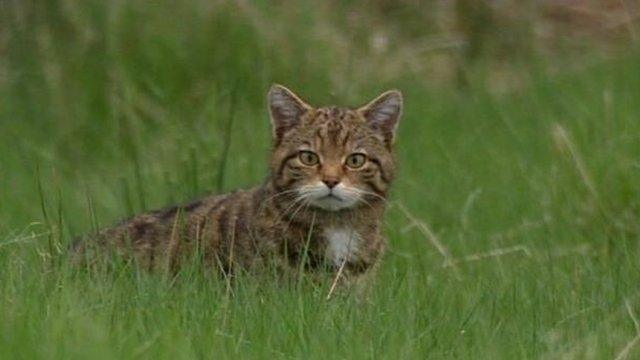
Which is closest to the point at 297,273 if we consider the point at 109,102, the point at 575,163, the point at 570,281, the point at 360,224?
the point at 360,224

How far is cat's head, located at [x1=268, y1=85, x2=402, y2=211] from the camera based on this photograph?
755cm

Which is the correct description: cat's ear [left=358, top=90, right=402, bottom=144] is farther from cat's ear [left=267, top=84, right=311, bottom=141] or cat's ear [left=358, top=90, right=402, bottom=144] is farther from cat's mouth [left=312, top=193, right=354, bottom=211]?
cat's mouth [left=312, top=193, right=354, bottom=211]

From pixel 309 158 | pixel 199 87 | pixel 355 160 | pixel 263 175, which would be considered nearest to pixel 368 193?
pixel 355 160

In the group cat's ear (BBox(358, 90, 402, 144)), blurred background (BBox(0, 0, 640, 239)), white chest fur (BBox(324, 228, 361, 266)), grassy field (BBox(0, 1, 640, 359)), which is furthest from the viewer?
blurred background (BBox(0, 0, 640, 239))

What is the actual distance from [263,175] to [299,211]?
2579 mm

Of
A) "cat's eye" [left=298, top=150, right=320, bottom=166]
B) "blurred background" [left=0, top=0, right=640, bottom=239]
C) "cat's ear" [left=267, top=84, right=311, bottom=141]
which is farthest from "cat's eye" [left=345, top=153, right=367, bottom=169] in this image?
"blurred background" [left=0, top=0, right=640, bottom=239]

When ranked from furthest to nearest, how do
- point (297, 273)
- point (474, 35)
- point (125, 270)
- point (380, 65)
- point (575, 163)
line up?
point (474, 35) → point (380, 65) → point (575, 163) → point (297, 273) → point (125, 270)

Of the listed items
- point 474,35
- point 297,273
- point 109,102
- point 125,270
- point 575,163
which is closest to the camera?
point 125,270

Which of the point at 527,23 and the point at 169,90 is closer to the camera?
the point at 169,90

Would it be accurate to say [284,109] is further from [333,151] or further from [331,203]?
[331,203]

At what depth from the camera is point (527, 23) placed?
520 inches

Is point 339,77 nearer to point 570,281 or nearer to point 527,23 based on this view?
point 527,23

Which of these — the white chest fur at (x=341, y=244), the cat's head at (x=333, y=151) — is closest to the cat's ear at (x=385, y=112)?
the cat's head at (x=333, y=151)

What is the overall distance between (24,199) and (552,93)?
10.9 feet
